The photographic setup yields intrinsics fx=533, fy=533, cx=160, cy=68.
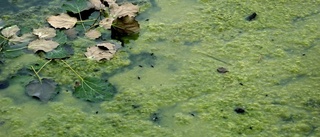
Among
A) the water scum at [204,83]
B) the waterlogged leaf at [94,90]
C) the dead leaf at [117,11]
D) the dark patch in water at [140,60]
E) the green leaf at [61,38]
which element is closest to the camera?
the water scum at [204,83]

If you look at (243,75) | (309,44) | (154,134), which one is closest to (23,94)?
(154,134)

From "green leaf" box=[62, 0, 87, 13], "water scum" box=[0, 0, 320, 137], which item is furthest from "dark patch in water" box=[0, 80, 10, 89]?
"green leaf" box=[62, 0, 87, 13]

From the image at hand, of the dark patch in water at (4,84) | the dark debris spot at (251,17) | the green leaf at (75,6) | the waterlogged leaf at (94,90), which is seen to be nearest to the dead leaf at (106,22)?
the green leaf at (75,6)

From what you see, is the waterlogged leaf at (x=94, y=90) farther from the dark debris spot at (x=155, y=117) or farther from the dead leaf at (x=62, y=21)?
the dead leaf at (x=62, y=21)

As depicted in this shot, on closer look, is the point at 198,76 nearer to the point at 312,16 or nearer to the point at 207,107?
the point at 207,107

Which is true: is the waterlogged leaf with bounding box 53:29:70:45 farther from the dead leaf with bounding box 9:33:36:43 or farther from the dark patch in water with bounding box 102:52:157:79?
the dark patch in water with bounding box 102:52:157:79

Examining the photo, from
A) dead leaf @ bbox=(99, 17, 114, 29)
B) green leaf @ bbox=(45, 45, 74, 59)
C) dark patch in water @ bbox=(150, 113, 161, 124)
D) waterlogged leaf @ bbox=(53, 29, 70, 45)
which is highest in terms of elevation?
dead leaf @ bbox=(99, 17, 114, 29)
